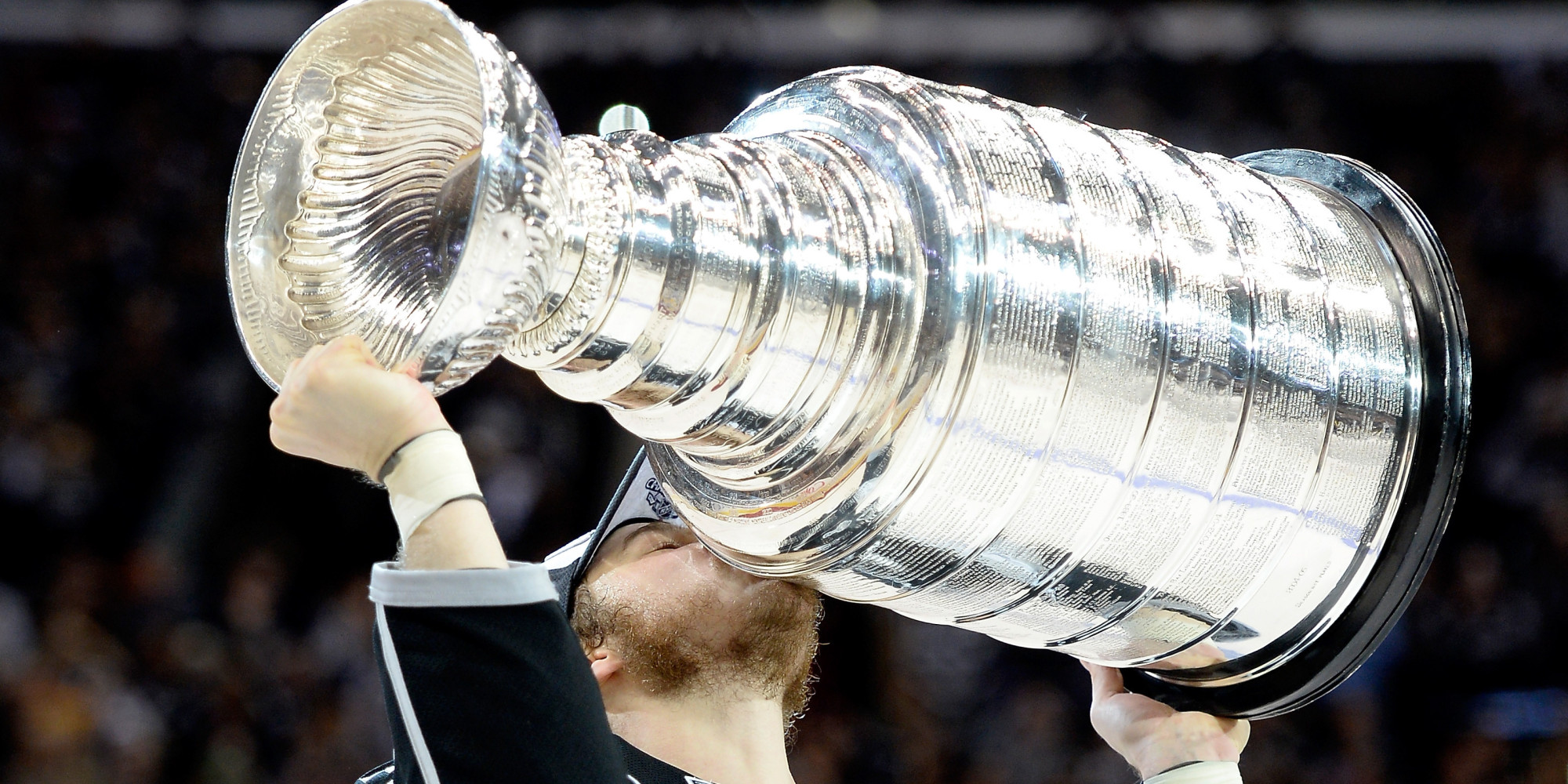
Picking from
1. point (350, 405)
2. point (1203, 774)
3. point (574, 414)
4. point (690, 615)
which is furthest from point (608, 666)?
point (574, 414)

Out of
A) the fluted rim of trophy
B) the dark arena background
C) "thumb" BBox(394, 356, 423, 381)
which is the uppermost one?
the fluted rim of trophy

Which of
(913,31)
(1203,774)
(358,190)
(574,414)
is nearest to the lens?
(358,190)

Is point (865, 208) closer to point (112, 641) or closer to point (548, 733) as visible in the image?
point (548, 733)

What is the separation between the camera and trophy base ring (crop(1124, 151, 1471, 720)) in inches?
52.8

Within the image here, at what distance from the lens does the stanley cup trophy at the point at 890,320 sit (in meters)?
1.02

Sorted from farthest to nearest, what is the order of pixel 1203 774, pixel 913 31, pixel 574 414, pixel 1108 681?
pixel 913 31 < pixel 574 414 < pixel 1108 681 < pixel 1203 774

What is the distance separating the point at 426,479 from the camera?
106cm

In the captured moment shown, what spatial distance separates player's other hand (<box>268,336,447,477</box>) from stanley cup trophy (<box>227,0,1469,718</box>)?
0.10 feet

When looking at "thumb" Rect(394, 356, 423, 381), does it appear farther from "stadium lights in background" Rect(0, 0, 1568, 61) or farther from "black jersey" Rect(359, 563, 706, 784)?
"stadium lights in background" Rect(0, 0, 1568, 61)

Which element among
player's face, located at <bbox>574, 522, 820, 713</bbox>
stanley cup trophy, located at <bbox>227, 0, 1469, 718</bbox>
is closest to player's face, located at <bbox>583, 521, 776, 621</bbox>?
player's face, located at <bbox>574, 522, 820, 713</bbox>

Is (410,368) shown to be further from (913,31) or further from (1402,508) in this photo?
A: (913,31)

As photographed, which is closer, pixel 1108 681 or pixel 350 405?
pixel 350 405

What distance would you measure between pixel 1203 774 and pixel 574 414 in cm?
463

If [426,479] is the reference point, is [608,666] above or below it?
below
